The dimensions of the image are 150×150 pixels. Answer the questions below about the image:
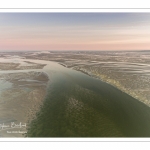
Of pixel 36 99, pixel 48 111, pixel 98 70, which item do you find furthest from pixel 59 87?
pixel 98 70

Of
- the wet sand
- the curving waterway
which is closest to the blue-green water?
the curving waterway

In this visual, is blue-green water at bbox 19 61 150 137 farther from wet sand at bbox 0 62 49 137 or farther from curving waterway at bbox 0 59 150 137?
wet sand at bbox 0 62 49 137

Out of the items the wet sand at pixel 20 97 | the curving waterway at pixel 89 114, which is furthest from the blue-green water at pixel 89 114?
the wet sand at pixel 20 97

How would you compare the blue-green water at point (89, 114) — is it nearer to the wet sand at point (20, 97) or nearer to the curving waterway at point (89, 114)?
the curving waterway at point (89, 114)
